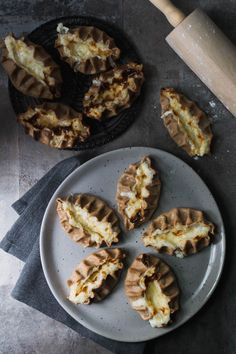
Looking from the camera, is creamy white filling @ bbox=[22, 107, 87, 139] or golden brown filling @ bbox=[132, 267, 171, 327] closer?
golden brown filling @ bbox=[132, 267, 171, 327]

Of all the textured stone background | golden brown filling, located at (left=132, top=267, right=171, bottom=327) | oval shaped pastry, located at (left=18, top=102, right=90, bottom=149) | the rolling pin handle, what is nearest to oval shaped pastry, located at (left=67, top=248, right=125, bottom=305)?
golden brown filling, located at (left=132, top=267, right=171, bottom=327)

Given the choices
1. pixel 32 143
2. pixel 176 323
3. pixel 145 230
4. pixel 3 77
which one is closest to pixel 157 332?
pixel 176 323

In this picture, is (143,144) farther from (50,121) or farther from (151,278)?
(151,278)

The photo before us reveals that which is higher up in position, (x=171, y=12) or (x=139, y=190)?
(x=171, y=12)

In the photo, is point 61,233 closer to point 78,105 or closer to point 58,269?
point 58,269

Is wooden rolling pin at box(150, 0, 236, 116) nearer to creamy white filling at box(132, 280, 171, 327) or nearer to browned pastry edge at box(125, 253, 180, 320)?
browned pastry edge at box(125, 253, 180, 320)

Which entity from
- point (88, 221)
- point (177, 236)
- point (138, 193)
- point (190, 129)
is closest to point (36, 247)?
point (88, 221)

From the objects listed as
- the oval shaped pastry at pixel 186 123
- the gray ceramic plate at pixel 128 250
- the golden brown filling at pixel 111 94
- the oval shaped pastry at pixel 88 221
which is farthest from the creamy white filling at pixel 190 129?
the oval shaped pastry at pixel 88 221

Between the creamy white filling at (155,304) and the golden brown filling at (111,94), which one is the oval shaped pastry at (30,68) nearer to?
the golden brown filling at (111,94)
